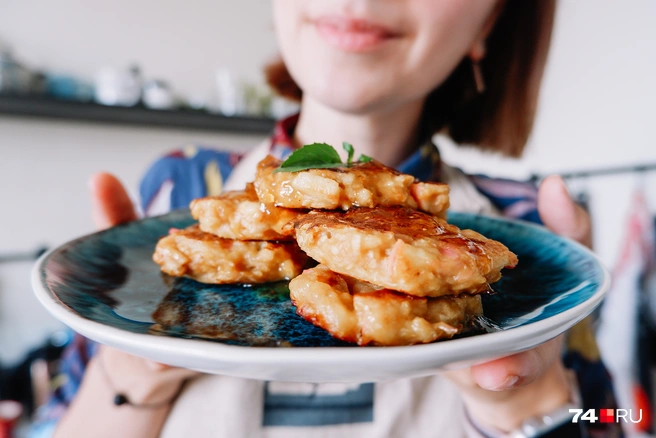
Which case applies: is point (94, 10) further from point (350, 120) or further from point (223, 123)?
point (350, 120)

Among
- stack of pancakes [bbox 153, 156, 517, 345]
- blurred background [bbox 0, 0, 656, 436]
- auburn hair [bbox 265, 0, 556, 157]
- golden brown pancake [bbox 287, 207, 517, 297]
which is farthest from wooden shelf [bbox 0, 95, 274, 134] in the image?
golden brown pancake [bbox 287, 207, 517, 297]

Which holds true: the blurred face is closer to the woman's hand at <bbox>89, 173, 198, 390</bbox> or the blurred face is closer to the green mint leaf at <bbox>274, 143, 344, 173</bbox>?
the green mint leaf at <bbox>274, 143, 344, 173</bbox>

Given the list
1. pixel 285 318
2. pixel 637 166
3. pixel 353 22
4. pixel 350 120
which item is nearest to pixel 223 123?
pixel 350 120

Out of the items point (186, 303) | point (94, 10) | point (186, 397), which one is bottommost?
point (186, 397)

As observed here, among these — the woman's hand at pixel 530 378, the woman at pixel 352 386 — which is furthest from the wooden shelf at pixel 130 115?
the woman's hand at pixel 530 378

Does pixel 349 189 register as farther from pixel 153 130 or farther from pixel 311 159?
pixel 153 130

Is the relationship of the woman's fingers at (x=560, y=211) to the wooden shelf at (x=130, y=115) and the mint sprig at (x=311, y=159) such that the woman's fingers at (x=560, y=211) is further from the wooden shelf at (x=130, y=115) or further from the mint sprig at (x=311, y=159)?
the wooden shelf at (x=130, y=115)
